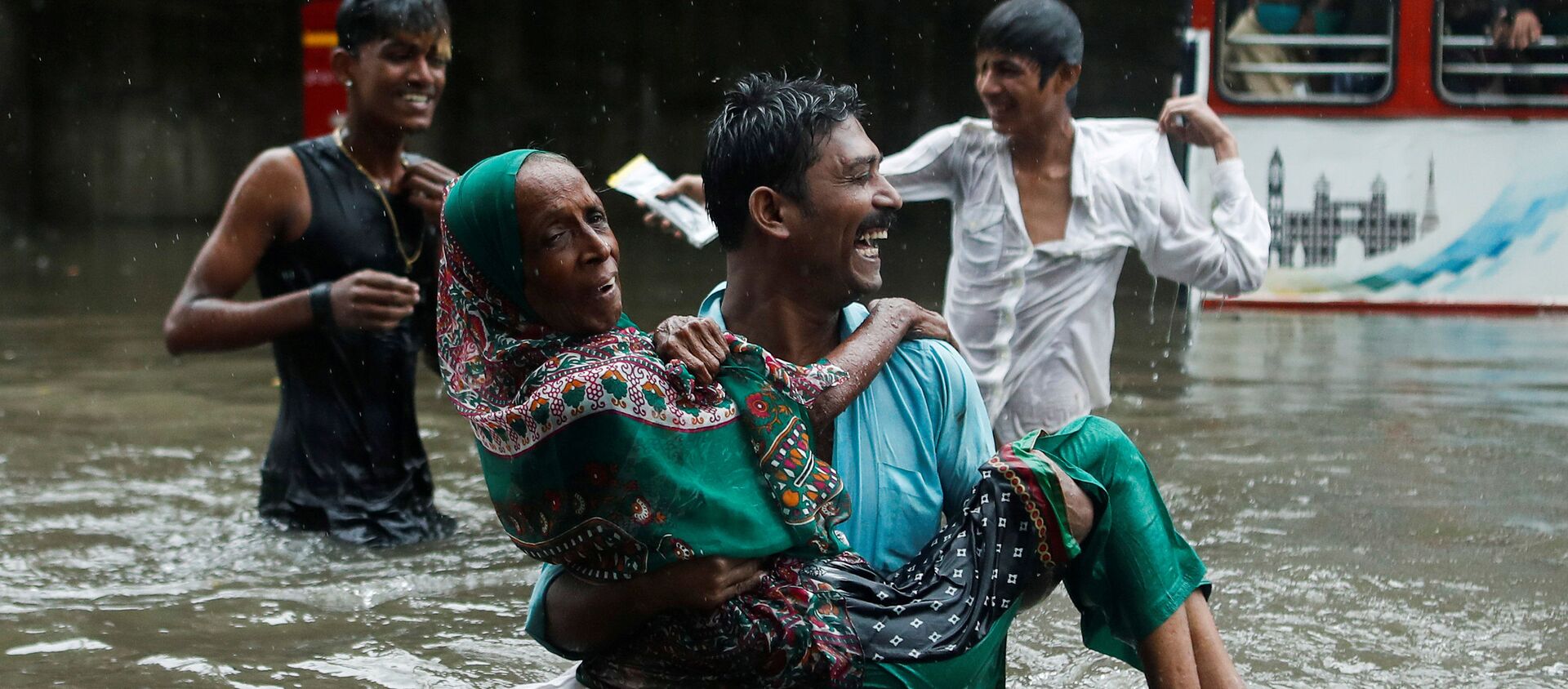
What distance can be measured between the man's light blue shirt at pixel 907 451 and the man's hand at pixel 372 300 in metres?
2.21

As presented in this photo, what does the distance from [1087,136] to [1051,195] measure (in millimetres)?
216

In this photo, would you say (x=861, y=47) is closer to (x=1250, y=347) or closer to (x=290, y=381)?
(x=1250, y=347)

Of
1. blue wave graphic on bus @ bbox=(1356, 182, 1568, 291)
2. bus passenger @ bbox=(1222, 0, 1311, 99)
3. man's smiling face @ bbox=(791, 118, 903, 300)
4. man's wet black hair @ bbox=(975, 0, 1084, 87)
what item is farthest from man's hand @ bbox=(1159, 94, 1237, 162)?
blue wave graphic on bus @ bbox=(1356, 182, 1568, 291)

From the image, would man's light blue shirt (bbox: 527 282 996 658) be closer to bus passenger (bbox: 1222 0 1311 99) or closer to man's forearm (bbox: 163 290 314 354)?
man's forearm (bbox: 163 290 314 354)

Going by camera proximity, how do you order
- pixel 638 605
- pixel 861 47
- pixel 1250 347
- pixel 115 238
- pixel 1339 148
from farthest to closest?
pixel 861 47 → pixel 115 238 → pixel 1339 148 → pixel 1250 347 → pixel 638 605

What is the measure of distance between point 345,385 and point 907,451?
2828 millimetres

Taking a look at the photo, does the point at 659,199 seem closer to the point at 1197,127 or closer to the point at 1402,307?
the point at 1197,127

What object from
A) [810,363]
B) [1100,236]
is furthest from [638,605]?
[1100,236]

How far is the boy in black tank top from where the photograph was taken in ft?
16.3

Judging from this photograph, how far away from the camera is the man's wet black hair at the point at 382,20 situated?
5055 millimetres

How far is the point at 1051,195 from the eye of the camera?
15.2 ft

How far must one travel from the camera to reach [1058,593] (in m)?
4.72

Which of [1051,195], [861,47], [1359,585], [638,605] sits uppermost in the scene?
[861,47]

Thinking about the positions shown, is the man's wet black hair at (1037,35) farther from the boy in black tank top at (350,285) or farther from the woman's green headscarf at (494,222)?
the woman's green headscarf at (494,222)
